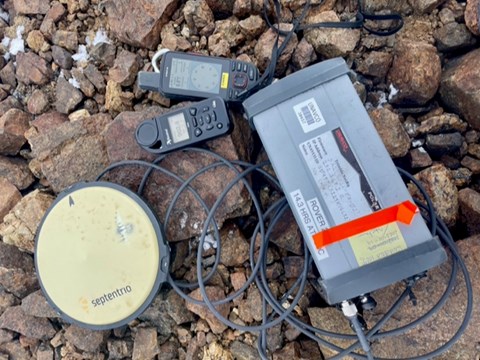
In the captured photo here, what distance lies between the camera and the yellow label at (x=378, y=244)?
100cm

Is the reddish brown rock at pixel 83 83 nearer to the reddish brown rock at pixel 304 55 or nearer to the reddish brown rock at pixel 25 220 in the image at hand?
the reddish brown rock at pixel 25 220

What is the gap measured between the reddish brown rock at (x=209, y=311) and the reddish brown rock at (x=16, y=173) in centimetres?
60

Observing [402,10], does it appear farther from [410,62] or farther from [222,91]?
[222,91]

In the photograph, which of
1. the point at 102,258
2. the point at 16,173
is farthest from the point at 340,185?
the point at 16,173

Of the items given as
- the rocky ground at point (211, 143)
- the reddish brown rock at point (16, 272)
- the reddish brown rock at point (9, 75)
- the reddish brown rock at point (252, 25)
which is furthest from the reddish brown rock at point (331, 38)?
the reddish brown rock at point (16, 272)

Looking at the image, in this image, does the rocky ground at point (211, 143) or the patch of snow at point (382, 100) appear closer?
the rocky ground at point (211, 143)

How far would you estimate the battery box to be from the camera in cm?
99

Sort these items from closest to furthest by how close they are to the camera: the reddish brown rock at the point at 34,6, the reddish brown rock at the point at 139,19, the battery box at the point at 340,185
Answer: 1. the battery box at the point at 340,185
2. the reddish brown rock at the point at 139,19
3. the reddish brown rock at the point at 34,6

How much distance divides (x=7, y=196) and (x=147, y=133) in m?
0.49

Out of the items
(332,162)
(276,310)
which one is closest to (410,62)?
(332,162)

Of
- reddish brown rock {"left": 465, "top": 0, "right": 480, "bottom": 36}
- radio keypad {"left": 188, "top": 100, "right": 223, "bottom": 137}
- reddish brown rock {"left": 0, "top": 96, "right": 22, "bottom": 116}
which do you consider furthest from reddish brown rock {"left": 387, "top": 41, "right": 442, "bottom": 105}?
reddish brown rock {"left": 0, "top": 96, "right": 22, "bottom": 116}

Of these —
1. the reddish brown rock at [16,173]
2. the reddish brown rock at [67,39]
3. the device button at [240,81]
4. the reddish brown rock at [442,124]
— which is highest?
the reddish brown rock at [67,39]

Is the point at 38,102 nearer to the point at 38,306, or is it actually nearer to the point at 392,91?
the point at 38,306

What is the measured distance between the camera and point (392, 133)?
126cm
